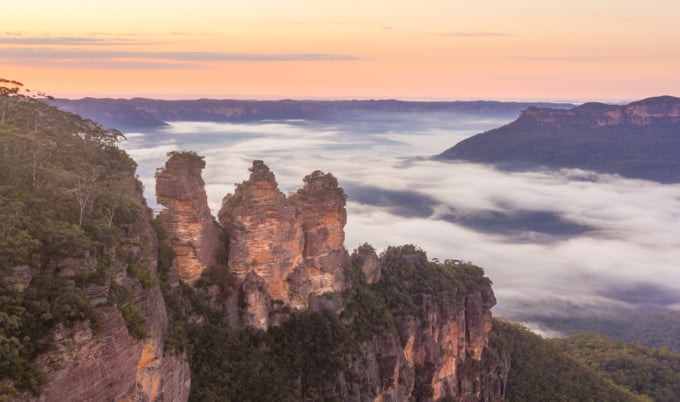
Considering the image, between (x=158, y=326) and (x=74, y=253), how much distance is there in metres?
5.90

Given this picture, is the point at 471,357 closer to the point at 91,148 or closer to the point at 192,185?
the point at 192,185

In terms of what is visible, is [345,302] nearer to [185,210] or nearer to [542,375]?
[185,210]

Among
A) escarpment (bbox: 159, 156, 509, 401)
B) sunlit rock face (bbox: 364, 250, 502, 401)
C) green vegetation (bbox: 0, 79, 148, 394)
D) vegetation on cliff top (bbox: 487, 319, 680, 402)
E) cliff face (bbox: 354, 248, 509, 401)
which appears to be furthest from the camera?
vegetation on cliff top (bbox: 487, 319, 680, 402)

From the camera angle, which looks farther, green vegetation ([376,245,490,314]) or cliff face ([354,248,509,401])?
green vegetation ([376,245,490,314])

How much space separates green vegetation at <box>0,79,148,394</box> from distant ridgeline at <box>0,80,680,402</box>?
7 centimetres

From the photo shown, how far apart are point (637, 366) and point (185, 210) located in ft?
222

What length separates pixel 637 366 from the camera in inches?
2911

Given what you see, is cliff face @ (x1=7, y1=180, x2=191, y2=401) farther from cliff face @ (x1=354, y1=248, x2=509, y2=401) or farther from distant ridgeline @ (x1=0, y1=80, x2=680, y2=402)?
cliff face @ (x1=354, y1=248, x2=509, y2=401)

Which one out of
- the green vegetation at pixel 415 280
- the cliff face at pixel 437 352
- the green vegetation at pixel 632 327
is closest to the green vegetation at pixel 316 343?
the green vegetation at pixel 415 280

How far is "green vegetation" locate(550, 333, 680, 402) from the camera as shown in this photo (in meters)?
70.2

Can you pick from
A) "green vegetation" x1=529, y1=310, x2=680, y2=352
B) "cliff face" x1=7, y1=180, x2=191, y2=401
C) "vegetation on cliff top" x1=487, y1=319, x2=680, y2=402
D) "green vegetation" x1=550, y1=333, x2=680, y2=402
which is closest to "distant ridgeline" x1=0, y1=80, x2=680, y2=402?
"cliff face" x1=7, y1=180, x2=191, y2=401

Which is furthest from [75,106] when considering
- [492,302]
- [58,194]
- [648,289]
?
[648,289]

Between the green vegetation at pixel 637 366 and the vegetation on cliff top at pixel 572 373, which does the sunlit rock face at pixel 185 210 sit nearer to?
the vegetation on cliff top at pixel 572 373

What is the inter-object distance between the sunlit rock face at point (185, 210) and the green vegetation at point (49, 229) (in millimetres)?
2474
